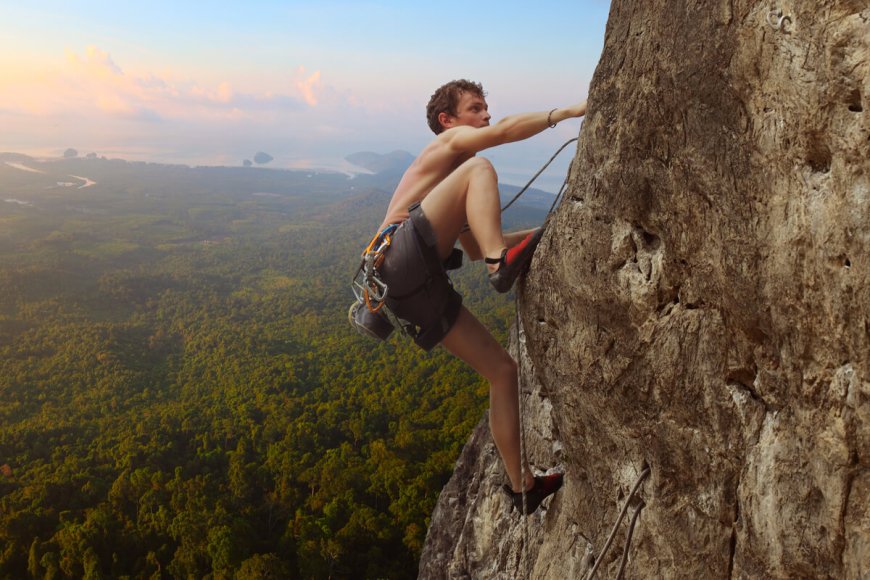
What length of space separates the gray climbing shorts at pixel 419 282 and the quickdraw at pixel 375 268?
0.15 feet

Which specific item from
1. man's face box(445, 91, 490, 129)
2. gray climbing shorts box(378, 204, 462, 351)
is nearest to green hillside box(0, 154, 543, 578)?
gray climbing shorts box(378, 204, 462, 351)

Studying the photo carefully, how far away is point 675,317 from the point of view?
9.71 ft

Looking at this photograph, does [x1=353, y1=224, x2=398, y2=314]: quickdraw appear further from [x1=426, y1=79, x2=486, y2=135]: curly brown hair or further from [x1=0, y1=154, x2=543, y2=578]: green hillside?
[x1=0, y1=154, x2=543, y2=578]: green hillside

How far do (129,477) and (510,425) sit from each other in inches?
1111

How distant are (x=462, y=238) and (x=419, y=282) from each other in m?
0.65

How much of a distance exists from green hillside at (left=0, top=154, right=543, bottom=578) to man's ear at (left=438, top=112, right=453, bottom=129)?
19.1 meters

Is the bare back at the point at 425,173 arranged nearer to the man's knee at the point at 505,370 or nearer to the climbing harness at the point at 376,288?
the climbing harness at the point at 376,288

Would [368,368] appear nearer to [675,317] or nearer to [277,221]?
[675,317]

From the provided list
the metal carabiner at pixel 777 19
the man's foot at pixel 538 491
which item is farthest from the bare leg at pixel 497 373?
the metal carabiner at pixel 777 19

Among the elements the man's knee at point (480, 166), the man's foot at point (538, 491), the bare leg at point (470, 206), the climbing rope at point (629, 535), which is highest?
the man's knee at point (480, 166)

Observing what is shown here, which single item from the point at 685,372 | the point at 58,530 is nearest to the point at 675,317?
the point at 685,372

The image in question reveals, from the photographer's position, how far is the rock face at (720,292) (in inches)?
86.4

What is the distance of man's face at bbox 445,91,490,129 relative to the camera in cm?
407

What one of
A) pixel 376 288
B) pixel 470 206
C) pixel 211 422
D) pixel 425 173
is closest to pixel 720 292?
pixel 470 206
